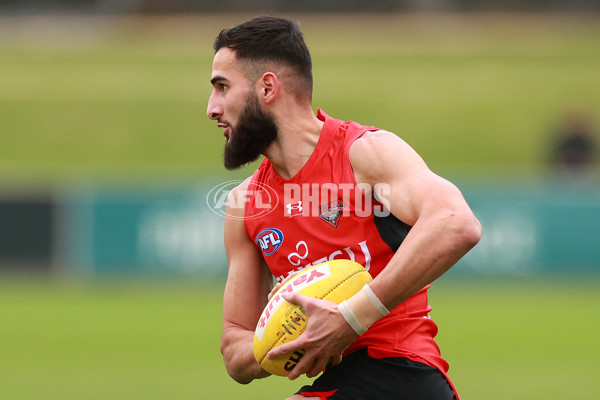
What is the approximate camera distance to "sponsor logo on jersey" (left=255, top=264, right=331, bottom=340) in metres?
4.29

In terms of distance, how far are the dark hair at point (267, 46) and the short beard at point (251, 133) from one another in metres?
0.15

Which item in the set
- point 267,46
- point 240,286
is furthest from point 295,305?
point 267,46

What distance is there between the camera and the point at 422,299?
4.68 meters

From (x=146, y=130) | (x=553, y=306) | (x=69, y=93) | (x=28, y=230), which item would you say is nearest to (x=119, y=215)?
(x=28, y=230)

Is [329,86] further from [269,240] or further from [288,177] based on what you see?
[269,240]

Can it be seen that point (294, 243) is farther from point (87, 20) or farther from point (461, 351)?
point (87, 20)

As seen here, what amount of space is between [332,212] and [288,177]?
34cm

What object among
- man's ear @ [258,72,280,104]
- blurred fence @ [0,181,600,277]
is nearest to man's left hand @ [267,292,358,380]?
man's ear @ [258,72,280,104]

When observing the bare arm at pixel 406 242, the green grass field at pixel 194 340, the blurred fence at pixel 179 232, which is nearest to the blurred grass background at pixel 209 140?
the green grass field at pixel 194 340

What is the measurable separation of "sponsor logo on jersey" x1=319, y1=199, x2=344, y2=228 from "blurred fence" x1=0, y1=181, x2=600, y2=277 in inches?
478

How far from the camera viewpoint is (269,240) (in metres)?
4.66

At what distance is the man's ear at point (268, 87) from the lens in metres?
4.60

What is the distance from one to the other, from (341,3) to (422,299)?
3659 cm

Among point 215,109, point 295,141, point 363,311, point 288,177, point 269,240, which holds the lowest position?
point 363,311
